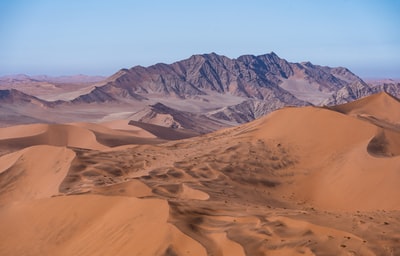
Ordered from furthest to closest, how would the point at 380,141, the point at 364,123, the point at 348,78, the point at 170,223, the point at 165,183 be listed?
the point at 348,78 → the point at 364,123 → the point at 380,141 → the point at 165,183 → the point at 170,223

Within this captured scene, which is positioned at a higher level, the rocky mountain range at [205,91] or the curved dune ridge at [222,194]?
the curved dune ridge at [222,194]

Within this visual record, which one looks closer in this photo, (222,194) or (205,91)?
(222,194)

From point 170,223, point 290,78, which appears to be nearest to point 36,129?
point 170,223

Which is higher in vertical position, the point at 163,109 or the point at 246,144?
the point at 246,144

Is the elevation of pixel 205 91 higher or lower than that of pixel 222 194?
lower

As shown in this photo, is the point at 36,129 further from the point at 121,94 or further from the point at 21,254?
the point at 121,94
